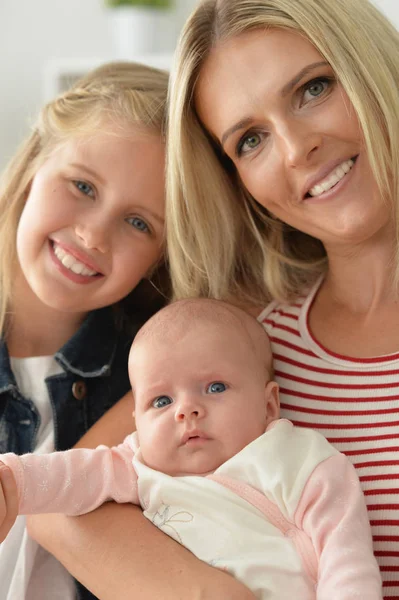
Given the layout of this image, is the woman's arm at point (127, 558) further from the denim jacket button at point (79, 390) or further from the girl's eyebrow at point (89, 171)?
the girl's eyebrow at point (89, 171)

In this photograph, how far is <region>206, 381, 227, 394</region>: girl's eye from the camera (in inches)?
54.5

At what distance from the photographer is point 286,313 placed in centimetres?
171

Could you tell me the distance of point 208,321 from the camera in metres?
1.45

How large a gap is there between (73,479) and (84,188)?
643 millimetres

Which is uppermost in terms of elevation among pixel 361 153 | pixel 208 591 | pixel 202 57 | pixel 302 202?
pixel 202 57

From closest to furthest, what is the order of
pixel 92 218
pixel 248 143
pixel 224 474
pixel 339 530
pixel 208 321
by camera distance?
pixel 339 530
pixel 224 474
pixel 208 321
pixel 248 143
pixel 92 218

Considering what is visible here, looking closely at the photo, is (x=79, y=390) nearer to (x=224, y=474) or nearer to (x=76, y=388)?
(x=76, y=388)

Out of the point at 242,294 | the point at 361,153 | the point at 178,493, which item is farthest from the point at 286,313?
the point at 178,493

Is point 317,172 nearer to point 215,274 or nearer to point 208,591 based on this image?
point 215,274

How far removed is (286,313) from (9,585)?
736 millimetres

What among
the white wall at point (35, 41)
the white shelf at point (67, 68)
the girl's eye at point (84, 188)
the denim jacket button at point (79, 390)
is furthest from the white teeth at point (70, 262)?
the white wall at point (35, 41)

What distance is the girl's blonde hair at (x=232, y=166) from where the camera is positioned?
4.77ft

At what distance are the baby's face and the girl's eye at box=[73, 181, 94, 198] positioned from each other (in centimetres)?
42

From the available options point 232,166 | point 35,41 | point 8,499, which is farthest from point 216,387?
point 35,41
